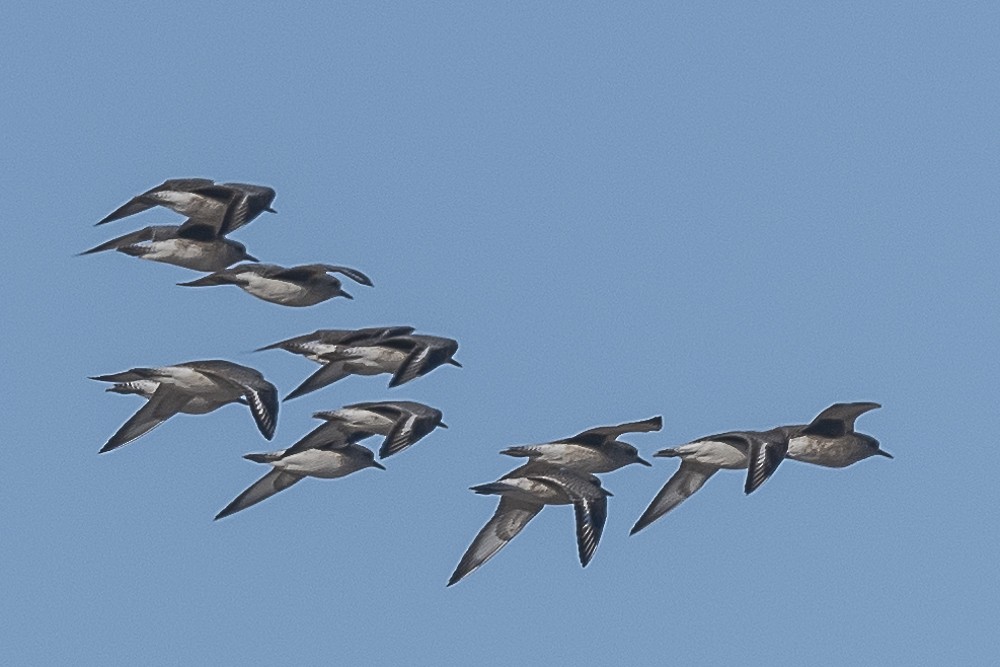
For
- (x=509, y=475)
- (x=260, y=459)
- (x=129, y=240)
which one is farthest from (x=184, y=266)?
(x=509, y=475)

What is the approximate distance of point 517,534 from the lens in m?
27.2

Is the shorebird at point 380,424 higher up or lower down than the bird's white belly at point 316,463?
higher up

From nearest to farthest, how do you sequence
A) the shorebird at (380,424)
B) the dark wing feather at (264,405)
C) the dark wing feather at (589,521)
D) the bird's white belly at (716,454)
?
the dark wing feather at (264,405), the dark wing feather at (589,521), the shorebird at (380,424), the bird's white belly at (716,454)

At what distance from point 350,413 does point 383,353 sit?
2.87 ft

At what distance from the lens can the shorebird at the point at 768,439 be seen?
26.3 meters

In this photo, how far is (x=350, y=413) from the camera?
2645cm

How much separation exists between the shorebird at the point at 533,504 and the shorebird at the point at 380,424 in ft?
2.92

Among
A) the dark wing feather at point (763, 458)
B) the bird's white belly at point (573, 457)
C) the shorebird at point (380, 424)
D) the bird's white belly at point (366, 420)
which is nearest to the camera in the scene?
the dark wing feather at point (763, 458)

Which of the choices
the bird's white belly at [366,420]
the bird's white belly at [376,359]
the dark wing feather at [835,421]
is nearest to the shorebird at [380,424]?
the bird's white belly at [366,420]

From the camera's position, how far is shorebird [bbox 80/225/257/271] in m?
27.7

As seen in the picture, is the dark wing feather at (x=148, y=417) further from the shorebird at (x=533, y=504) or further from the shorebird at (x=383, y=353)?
the shorebird at (x=533, y=504)

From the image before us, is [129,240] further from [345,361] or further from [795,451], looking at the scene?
[795,451]

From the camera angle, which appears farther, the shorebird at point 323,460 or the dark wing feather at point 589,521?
the shorebird at point 323,460

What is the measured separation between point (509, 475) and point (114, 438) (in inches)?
177
